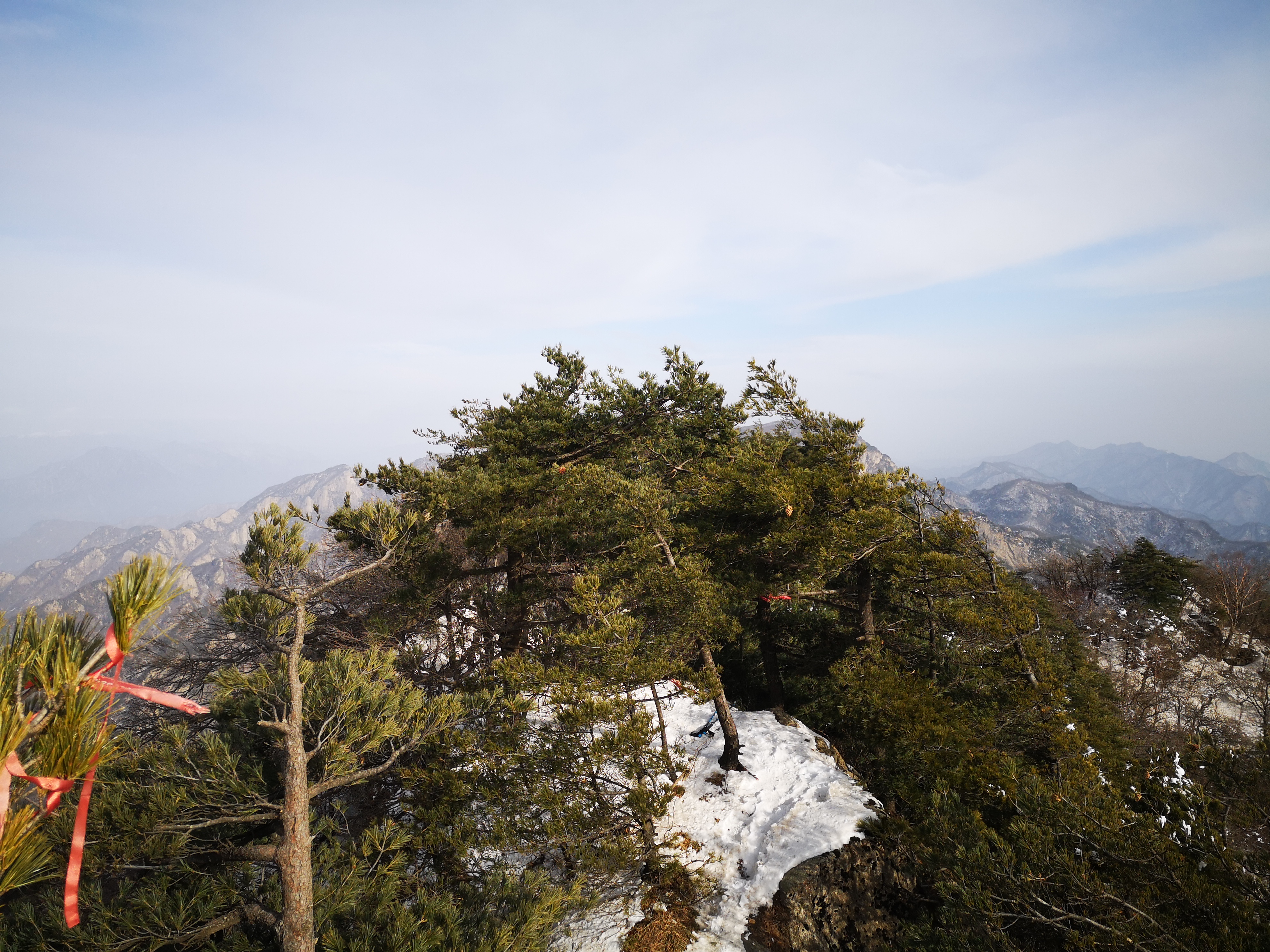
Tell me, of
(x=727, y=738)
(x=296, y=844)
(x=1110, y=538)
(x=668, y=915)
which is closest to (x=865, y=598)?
(x=727, y=738)

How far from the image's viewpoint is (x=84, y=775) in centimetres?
225

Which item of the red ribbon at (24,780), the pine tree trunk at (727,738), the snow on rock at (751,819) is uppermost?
the red ribbon at (24,780)

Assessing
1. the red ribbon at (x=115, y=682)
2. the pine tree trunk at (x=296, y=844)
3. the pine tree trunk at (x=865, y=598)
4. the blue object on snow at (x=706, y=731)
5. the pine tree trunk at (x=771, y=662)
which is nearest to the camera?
the red ribbon at (x=115, y=682)

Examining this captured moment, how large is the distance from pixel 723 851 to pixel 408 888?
4976 millimetres

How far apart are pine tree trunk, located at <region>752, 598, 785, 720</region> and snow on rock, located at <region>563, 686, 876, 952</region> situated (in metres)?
1.31

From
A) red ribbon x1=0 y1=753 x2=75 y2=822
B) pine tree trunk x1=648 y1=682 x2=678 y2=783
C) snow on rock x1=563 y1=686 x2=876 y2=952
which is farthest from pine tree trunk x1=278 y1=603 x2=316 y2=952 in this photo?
snow on rock x1=563 y1=686 x2=876 y2=952

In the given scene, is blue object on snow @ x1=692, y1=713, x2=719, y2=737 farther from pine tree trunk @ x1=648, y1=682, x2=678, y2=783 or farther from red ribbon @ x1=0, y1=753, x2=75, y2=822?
red ribbon @ x1=0, y1=753, x2=75, y2=822

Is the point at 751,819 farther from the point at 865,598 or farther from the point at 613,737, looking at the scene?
the point at 865,598

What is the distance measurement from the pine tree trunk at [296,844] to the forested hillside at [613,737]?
2 cm

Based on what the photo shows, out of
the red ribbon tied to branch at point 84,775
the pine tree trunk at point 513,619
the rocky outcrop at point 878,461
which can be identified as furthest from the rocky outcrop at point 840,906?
the rocky outcrop at point 878,461

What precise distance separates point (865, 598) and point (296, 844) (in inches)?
401

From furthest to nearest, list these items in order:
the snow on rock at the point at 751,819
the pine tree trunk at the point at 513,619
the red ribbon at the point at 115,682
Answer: the pine tree trunk at the point at 513,619 → the snow on rock at the point at 751,819 → the red ribbon at the point at 115,682

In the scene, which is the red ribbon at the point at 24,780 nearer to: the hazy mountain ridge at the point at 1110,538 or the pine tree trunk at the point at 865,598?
the pine tree trunk at the point at 865,598

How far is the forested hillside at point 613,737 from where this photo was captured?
4.55 metres
